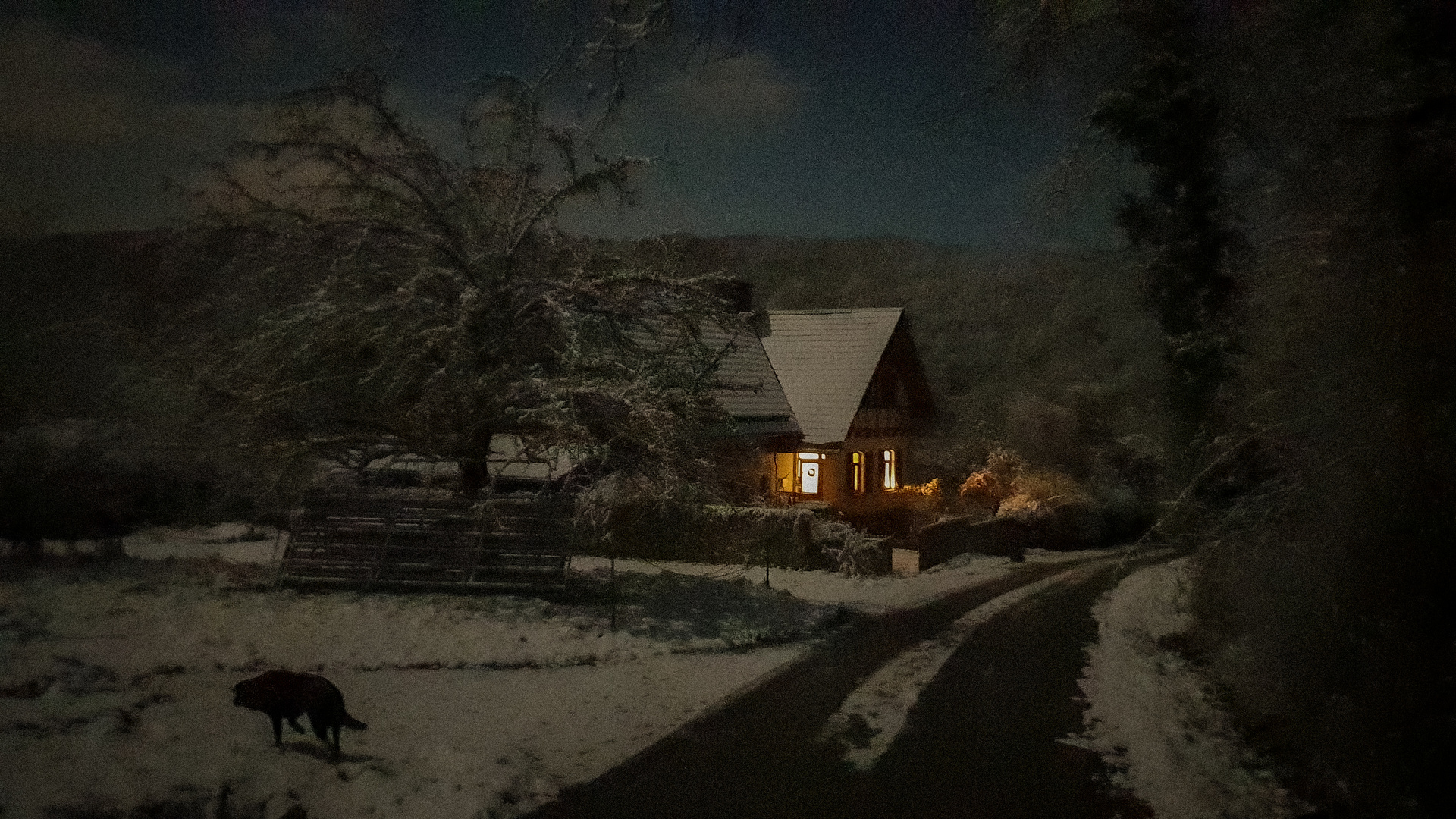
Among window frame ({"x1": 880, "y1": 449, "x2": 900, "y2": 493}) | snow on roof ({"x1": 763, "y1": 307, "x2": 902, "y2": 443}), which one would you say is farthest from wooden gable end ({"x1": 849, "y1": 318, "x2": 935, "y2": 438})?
window frame ({"x1": 880, "y1": 449, "x2": 900, "y2": 493})

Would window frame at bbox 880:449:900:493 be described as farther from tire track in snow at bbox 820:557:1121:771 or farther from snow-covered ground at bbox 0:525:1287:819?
tire track in snow at bbox 820:557:1121:771

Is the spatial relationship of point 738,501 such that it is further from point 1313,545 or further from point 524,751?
point 1313,545

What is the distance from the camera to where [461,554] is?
13.0 metres

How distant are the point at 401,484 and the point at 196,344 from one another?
356cm

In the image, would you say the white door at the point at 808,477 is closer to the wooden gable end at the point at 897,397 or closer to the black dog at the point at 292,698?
the wooden gable end at the point at 897,397

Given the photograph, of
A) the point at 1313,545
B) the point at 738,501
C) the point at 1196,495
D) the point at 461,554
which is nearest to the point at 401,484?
the point at 461,554

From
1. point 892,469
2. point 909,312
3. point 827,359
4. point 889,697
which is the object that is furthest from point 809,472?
point 889,697

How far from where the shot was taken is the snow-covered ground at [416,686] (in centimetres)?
604

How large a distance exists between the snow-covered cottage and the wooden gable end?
3 cm

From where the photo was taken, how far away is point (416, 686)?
8.88 meters

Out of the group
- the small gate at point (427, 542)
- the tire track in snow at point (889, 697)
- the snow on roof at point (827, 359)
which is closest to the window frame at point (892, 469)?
the snow on roof at point (827, 359)

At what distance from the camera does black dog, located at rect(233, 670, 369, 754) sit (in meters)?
6.29

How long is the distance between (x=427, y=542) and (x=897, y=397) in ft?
61.4

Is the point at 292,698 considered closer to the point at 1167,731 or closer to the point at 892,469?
the point at 1167,731
